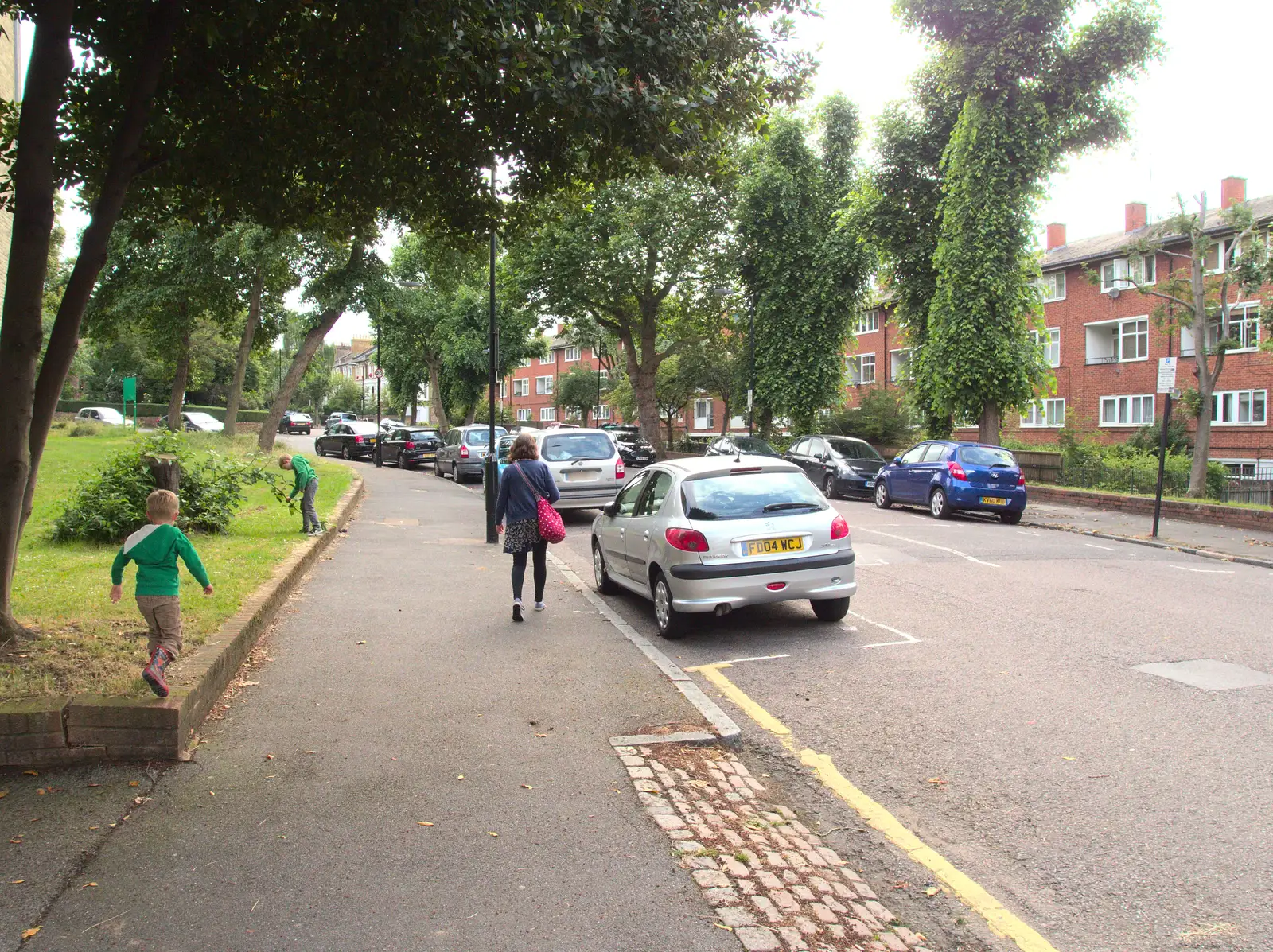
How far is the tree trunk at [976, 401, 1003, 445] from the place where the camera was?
26219 millimetres

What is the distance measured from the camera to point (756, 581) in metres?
7.95

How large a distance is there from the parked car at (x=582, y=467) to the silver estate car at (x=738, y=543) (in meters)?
8.50

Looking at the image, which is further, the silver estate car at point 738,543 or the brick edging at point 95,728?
the silver estate car at point 738,543

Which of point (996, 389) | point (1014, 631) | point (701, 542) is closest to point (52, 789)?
point (701, 542)

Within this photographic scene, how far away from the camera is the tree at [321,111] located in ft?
19.5

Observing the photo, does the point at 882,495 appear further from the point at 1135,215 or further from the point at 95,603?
the point at 1135,215

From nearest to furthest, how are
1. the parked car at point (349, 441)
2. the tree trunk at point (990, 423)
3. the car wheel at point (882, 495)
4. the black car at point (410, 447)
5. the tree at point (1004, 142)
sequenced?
the car wheel at point (882, 495) < the tree at point (1004, 142) < the tree trunk at point (990, 423) < the black car at point (410, 447) < the parked car at point (349, 441)

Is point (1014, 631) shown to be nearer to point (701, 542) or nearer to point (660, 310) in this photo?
point (701, 542)

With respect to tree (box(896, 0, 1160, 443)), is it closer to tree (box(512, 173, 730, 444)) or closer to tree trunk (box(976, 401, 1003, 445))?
tree trunk (box(976, 401, 1003, 445))

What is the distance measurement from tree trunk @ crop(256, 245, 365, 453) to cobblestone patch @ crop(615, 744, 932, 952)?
90.8 ft

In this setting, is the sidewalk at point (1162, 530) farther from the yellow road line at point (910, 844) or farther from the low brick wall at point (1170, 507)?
the yellow road line at point (910, 844)

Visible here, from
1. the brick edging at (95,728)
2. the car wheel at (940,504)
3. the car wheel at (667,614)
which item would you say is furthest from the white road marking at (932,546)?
the brick edging at (95,728)

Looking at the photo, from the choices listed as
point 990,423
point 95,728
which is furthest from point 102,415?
point 95,728

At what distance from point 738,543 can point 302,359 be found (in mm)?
26640
